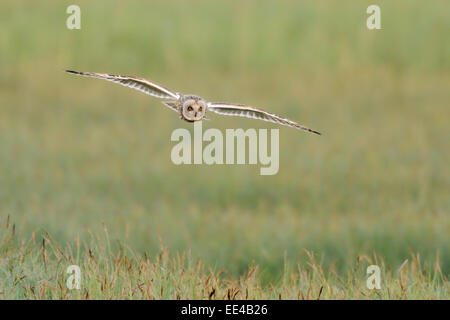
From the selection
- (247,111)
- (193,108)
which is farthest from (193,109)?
(247,111)

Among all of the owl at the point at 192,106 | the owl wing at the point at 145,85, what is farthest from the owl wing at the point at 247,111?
the owl wing at the point at 145,85

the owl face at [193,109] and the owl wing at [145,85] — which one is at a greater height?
the owl wing at [145,85]

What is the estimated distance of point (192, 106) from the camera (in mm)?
6035

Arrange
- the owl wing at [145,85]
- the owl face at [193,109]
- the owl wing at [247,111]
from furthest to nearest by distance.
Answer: the owl wing at [145,85] → the owl wing at [247,111] → the owl face at [193,109]

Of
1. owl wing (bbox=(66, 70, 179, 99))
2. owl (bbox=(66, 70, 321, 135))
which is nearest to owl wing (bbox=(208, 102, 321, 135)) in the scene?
owl (bbox=(66, 70, 321, 135))

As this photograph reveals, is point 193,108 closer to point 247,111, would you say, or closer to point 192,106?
point 192,106

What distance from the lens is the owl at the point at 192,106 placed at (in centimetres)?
596

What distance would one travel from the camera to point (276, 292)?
803cm

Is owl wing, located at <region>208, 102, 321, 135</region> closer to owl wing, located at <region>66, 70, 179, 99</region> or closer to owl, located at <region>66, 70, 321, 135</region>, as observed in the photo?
owl, located at <region>66, 70, 321, 135</region>

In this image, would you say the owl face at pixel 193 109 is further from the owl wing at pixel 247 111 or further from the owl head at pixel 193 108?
the owl wing at pixel 247 111

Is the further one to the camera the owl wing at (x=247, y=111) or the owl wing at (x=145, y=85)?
the owl wing at (x=145, y=85)

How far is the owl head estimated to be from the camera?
19.2 ft
